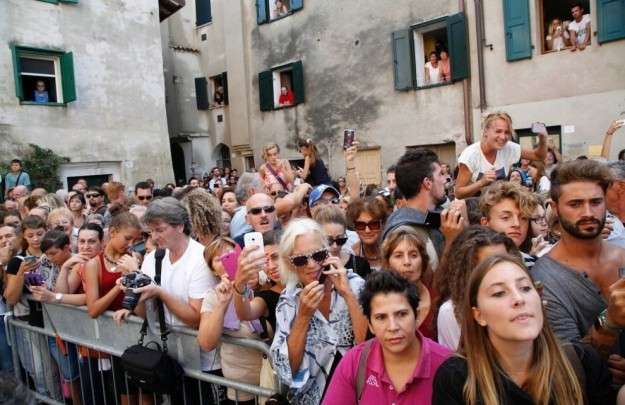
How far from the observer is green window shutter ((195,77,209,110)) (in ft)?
67.6

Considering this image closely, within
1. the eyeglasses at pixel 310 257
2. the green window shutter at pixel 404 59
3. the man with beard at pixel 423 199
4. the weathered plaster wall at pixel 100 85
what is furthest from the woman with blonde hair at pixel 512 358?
the weathered plaster wall at pixel 100 85

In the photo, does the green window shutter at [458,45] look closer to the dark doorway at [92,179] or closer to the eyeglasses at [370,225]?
the eyeglasses at [370,225]

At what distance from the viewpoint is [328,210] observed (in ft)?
12.4

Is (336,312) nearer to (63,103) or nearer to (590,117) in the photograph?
(590,117)

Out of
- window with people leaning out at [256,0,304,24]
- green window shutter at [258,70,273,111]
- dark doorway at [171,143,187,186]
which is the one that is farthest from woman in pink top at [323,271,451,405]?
dark doorway at [171,143,187,186]

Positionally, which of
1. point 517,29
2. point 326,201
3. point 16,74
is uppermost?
point 16,74

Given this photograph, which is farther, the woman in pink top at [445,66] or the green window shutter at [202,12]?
the green window shutter at [202,12]

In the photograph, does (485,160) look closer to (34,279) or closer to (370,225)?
(370,225)

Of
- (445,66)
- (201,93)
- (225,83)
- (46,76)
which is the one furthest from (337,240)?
(201,93)

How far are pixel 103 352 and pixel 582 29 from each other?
1136cm

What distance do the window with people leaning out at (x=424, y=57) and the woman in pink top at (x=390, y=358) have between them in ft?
37.9

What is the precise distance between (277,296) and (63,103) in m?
13.8

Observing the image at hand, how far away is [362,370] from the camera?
2.36m

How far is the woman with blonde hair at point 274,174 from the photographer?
669 cm
